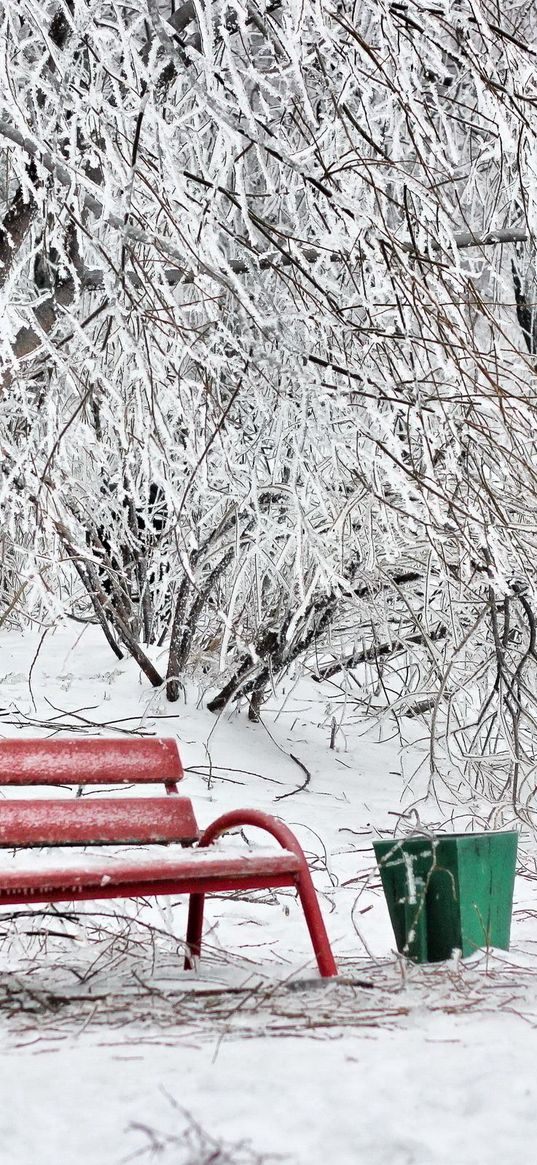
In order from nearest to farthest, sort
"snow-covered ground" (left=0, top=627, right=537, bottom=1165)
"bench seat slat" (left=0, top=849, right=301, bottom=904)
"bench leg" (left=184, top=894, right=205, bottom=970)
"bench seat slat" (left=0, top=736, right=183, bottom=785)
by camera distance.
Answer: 1. "snow-covered ground" (left=0, top=627, right=537, bottom=1165)
2. "bench seat slat" (left=0, top=849, right=301, bottom=904)
3. "bench seat slat" (left=0, top=736, right=183, bottom=785)
4. "bench leg" (left=184, top=894, right=205, bottom=970)

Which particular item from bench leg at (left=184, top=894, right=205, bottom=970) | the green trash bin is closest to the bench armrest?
bench leg at (left=184, top=894, right=205, bottom=970)

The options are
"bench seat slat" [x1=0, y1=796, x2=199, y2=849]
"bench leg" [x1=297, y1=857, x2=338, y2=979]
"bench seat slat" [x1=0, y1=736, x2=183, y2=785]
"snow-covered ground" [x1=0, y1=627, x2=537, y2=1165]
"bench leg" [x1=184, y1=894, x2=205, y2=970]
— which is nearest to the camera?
"snow-covered ground" [x1=0, y1=627, x2=537, y2=1165]

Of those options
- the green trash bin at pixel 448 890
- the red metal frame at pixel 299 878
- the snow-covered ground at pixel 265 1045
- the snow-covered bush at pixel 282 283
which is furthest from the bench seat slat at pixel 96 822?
the snow-covered bush at pixel 282 283

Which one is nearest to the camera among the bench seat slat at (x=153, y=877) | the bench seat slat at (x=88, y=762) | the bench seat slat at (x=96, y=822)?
the bench seat slat at (x=153, y=877)

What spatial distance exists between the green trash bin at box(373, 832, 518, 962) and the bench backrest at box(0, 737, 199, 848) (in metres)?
0.60

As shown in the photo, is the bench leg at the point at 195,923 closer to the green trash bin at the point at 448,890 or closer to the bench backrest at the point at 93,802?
the bench backrest at the point at 93,802

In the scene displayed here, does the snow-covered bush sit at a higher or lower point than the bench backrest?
higher

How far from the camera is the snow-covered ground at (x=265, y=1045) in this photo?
165 centimetres

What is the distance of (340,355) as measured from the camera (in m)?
3.54

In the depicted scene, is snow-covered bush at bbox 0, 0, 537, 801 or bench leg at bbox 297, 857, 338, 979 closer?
bench leg at bbox 297, 857, 338, 979

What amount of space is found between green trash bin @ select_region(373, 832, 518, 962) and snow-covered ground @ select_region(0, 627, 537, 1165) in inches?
3.5

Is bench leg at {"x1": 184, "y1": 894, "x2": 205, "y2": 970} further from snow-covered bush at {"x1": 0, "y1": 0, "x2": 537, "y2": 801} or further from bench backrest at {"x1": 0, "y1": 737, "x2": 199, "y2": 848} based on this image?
snow-covered bush at {"x1": 0, "y1": 0, "x2": 537, "y2": 801}

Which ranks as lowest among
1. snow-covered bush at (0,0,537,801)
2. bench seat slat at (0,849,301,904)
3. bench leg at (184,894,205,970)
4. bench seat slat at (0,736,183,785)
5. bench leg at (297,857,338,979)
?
bench leg at (184,894,205,970)

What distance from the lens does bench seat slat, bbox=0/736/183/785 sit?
301 cm
